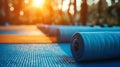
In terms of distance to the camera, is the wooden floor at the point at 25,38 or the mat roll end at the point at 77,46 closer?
the mat roll end at the point at 77,46

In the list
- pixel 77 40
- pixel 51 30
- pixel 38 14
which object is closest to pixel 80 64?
Answer: pixel 77 40

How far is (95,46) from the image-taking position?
3.98 metres

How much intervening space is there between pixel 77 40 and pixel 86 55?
0.43m

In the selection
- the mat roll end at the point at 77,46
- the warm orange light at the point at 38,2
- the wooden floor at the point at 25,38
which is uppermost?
the mat roll end at the point at 77,46

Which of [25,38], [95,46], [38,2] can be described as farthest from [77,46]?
[38,2]

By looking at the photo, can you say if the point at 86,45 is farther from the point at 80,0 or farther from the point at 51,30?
the point at 80,0

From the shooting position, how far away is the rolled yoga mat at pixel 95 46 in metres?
3.95

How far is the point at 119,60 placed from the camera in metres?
4.25

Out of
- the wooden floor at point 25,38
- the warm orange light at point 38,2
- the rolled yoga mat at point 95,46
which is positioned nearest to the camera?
the rolled yoga mat at point 95,46

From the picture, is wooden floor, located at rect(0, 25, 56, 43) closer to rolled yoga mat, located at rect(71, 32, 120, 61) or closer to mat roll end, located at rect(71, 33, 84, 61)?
mat roll end, located at rect(71, 33, 84, 61)

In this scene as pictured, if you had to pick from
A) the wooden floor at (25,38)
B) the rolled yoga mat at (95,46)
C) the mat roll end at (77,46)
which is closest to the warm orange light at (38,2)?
the wooden floor at (25,38)

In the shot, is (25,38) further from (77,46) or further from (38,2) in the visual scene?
(38,2)

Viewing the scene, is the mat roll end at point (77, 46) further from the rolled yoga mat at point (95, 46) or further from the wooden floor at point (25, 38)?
the wooden floor at point (25, 38)

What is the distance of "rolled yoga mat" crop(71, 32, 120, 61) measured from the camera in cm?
395
